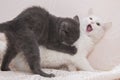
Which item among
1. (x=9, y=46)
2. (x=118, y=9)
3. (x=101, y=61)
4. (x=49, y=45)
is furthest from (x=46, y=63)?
(x=118, y=9)

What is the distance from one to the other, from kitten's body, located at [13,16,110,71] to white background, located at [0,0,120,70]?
8 centimetres

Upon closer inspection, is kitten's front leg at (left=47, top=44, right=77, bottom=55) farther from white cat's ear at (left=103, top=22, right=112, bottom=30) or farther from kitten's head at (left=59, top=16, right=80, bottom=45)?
white cat's ear at (left=103, top=22, right=112, bottom=30)

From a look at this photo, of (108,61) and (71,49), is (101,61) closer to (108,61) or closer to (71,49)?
(108,61)

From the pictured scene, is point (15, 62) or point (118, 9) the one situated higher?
point (118, 9)

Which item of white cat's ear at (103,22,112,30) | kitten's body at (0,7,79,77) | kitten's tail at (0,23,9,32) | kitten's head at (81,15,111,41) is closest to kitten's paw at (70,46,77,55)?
kitten's body at (0,7,79,77)

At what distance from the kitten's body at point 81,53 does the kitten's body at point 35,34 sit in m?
0.03

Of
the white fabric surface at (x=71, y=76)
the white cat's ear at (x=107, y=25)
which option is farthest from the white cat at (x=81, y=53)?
the white fabric surface at (x=71, y=76)

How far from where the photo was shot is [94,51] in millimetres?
1597

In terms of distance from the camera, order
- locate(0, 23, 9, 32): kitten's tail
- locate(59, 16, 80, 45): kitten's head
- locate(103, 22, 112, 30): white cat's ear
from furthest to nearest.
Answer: locate(103, 22, 112, 30): white cat's ear
locate(59, 16, 80, 45): kitten's head
locate(0, 23, 9, 32): kitten's tail

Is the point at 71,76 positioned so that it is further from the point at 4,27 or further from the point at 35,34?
the point at 4,27

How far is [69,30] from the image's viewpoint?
143 centimetres

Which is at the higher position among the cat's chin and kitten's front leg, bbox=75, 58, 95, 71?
the cat's chin

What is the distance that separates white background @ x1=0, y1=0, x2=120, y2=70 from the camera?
5.13ft

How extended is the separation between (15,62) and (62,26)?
0.33 meters
